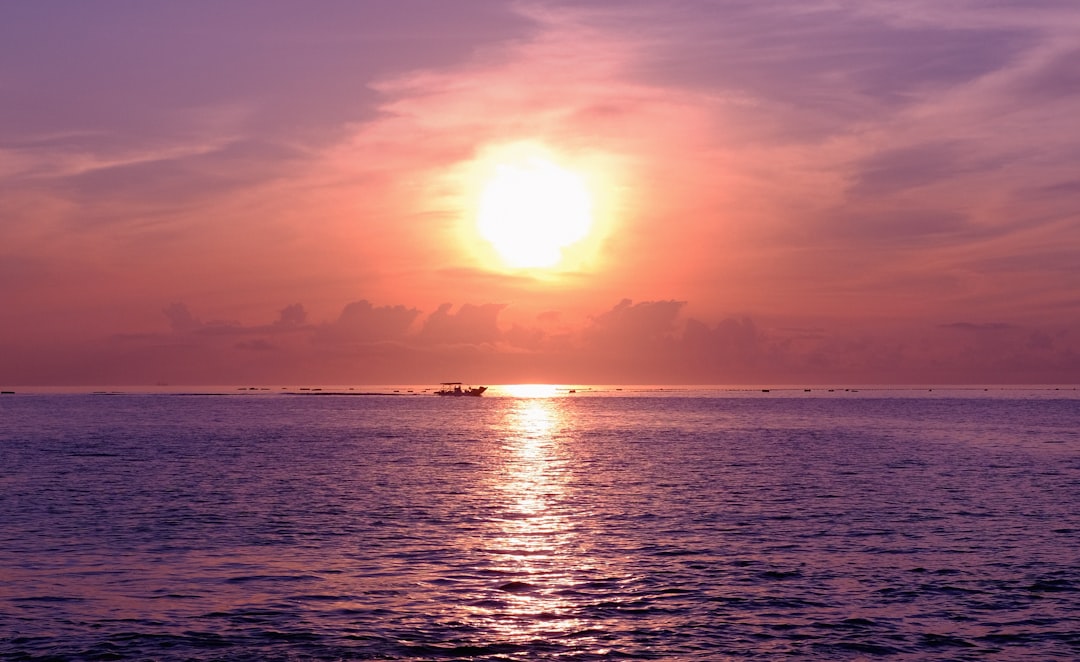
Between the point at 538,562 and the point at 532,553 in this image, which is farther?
the point at 532,553

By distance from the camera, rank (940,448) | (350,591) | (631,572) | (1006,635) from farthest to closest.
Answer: (940,448), (631,572), (350,591), (1006,635)

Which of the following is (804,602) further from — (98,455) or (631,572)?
(98,455)

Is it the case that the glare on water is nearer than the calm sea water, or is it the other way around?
the calm sea water

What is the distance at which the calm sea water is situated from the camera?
31312 millimetres

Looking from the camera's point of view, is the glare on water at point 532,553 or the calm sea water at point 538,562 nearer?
the calm sea water at point 538,562

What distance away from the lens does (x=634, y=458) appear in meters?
113

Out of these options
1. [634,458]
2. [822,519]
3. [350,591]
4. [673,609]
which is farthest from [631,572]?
[634,458]

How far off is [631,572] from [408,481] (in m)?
44.4

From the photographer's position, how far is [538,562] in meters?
44.9

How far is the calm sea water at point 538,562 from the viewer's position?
31312 millimetres

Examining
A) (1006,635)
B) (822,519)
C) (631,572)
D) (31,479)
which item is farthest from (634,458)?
(1006,635)

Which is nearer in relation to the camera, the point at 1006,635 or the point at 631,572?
the point at 1006,635

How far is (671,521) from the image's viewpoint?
58406 mm

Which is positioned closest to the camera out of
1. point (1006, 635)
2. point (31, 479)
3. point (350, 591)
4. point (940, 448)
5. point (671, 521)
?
point (1006, 635)
